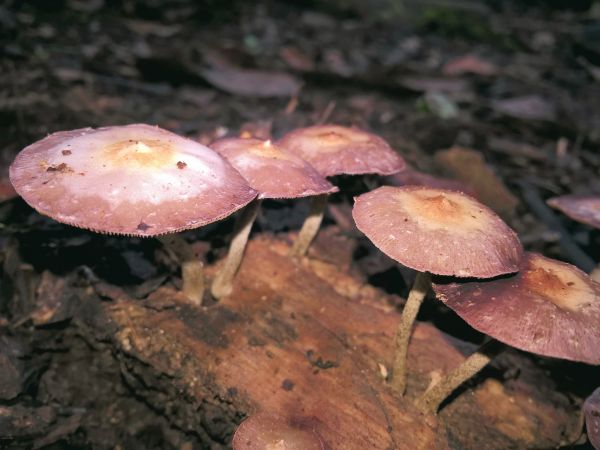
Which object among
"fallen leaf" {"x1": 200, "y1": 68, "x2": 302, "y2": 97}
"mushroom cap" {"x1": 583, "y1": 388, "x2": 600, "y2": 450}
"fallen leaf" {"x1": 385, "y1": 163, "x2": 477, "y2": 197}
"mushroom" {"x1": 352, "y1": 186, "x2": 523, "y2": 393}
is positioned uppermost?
"mushroom" {"x1": 352, "y1": 186, "x2": 523, "y2": 393}

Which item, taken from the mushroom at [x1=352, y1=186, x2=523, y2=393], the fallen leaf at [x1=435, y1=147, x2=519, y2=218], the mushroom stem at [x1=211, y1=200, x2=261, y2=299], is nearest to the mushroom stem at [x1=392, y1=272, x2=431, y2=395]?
the mushroom at [x1=352, y1=186, x2=523, y2=393]

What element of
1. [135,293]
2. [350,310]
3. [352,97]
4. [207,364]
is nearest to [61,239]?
[135,293]

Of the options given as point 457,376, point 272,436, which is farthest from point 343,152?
point 272,436

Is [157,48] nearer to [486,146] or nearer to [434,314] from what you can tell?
[486,146]

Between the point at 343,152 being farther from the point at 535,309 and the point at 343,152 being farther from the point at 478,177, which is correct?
the point at 478,177

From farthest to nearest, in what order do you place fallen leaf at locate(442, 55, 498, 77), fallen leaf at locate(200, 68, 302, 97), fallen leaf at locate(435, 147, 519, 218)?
fallen leaf at locate(442, 55, 498, 77) → fallen leaf at locate(200, 68, 302, 97) → fallen leaf at locate(435, 147, 519, 218)

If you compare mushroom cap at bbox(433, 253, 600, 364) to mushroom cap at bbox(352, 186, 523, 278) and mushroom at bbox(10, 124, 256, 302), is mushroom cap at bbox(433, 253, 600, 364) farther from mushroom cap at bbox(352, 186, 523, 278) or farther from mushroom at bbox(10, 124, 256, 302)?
mushroom at bbox(10, 124, 256, 302)

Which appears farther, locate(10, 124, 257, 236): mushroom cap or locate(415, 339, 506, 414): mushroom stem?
locate(415, 339, 506, 414): mushroom stem

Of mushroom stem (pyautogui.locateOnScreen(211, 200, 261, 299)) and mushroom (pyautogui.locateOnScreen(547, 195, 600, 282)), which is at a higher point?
mushroom (pyautogui.locateOnScreen(547, 195, 600, 282))
